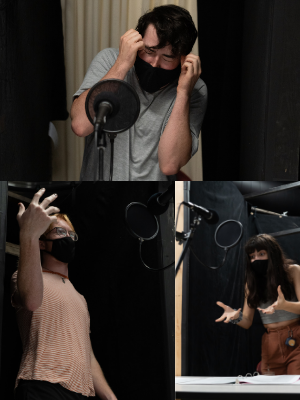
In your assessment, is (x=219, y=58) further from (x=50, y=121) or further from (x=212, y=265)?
(x=212, y=265)

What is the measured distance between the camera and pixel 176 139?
207 centimetres

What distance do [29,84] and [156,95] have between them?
86cm

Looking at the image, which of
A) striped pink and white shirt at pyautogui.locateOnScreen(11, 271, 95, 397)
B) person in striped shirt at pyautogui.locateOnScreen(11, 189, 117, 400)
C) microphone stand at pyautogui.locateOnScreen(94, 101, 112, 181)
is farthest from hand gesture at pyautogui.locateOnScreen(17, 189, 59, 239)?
microphone stand at pyautogui.locateOnScreen(94, 101, 112, 181)

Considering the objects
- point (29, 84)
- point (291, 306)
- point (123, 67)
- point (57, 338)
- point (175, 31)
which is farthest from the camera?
point (29, 84)

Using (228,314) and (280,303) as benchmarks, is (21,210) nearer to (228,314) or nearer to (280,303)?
(228,314)

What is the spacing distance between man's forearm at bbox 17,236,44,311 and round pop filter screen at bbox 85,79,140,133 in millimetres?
488

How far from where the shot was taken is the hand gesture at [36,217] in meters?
1.64

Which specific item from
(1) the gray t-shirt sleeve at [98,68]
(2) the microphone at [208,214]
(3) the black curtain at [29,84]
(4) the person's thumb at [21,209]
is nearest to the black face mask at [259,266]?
(2) the microphone at [208,214]

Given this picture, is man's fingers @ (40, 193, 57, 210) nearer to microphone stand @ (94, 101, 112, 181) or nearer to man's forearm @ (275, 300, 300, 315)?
microphone stand @ (94, 101, 112, 181)

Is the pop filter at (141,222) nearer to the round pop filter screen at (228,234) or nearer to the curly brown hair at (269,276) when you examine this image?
the round pop filter screen at (228,234)

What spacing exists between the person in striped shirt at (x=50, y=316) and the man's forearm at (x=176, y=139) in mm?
603

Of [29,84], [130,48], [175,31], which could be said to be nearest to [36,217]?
Answer: [130,48]

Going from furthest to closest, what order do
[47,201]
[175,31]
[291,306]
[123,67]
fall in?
1. [175,31]
2. [123,67]
3. [291,306]
4. [47,201]

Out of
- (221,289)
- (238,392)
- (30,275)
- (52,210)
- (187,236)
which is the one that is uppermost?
(52,210)
